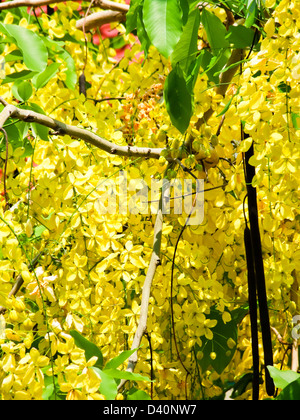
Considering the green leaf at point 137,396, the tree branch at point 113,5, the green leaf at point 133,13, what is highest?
the tree branch at point 113,5

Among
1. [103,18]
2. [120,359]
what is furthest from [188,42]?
[103,18]

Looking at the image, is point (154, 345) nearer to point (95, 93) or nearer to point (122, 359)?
point (122, 359)

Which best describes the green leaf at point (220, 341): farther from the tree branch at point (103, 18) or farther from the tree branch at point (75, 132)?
the tree branch at point (103, 18)

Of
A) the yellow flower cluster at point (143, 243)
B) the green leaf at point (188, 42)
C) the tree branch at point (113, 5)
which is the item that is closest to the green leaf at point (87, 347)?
the yellow flower cluster at point (143, 243)

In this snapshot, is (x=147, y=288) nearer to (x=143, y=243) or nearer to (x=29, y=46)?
(x=143, y=243)

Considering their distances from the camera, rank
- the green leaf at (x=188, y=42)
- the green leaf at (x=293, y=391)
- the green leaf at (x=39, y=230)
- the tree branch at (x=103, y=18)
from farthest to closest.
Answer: the tree branch at (x=103, y=18) → the green leaf at (x=39, y=230) → the green leaf at (x=188, y=42) → the green leaf at (x=293, y=391)

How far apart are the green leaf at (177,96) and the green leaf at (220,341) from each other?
37 cm

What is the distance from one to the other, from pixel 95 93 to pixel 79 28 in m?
0.20

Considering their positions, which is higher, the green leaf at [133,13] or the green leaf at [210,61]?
the green leaf at [133,13]

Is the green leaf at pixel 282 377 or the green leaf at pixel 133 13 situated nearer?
the green leaf at pixel 282 377

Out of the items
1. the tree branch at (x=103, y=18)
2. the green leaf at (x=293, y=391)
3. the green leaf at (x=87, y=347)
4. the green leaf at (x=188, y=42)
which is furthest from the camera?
the tree branch at (x=103, y=18)

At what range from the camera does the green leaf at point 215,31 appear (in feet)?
3.06

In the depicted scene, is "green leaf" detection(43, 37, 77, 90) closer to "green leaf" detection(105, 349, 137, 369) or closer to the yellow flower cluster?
the yellow flower cluster

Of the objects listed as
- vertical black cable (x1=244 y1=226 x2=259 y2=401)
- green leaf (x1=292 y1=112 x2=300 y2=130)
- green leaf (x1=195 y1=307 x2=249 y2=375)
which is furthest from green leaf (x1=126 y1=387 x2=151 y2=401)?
green leaf (x1=292 y1=112 x2=300 y2=130)
